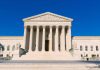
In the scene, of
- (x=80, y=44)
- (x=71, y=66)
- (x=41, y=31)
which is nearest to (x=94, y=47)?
(x=80, y=44)

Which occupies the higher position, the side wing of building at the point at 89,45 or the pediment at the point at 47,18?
the pediment at the point at 47,18

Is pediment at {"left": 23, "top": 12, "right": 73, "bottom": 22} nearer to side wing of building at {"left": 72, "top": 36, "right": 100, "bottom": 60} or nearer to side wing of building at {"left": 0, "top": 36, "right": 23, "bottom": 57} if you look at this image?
side wing of building at {"left": 72, "top": 36, "right": 100, "bottom": 60}

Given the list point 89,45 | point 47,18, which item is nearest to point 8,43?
point 47,18

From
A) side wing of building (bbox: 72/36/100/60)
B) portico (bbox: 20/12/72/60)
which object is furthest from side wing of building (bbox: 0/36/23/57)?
side wing of building (bbox: 72/36/100/60)

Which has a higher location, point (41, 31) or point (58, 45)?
point (41, 31)

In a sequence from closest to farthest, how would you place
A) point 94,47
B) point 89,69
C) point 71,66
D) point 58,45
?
point 89,69, point 71,66, point 58,45, point 94,47

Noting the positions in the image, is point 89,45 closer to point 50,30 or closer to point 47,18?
point 50,30

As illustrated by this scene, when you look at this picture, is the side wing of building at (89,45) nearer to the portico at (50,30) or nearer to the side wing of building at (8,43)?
the portico at (50,30)

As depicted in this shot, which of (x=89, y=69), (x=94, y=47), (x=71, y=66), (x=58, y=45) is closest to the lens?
(x=89, y=69)

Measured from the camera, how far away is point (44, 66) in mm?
12508

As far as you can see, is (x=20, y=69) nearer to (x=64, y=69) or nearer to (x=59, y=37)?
(x=64, y=69)

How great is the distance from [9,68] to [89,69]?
5450mm

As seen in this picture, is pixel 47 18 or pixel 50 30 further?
pixel 47 18

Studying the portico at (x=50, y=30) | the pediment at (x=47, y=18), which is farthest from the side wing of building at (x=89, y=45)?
the pediment at (x=47, y=18)
